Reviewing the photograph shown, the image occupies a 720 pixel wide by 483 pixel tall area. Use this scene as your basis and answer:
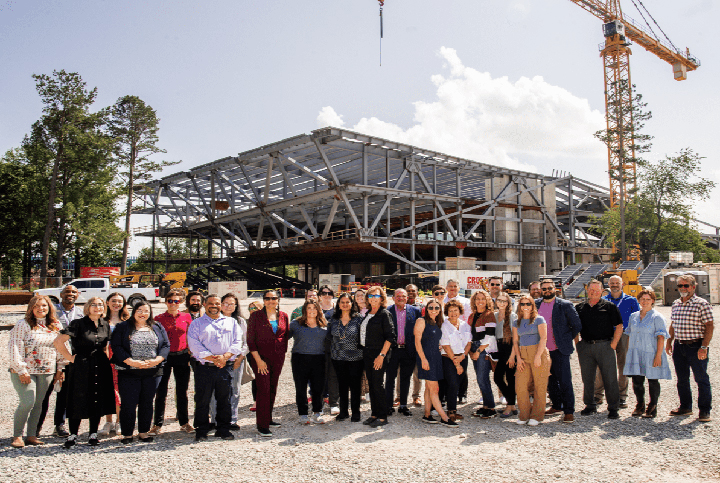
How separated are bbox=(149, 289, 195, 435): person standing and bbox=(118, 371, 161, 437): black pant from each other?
26cm

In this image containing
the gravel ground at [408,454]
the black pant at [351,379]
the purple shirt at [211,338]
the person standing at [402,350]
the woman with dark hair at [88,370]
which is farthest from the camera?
the person standing at [402,350]

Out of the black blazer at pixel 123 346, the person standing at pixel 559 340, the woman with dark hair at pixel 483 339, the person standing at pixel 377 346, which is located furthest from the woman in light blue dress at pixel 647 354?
the black blazer at pixel 123 346

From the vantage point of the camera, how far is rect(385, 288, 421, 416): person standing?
20.3 feet

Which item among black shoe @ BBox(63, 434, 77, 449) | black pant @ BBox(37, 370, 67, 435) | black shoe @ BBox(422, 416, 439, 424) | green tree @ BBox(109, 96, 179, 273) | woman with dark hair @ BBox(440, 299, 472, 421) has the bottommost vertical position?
black shoe @ BBox(422, 416, 439, 424)

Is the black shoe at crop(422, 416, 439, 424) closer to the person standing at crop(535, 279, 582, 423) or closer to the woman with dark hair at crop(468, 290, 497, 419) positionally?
the woman with dark hair at crop(468, 290, 497, 419)

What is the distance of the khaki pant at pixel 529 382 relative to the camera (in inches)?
227

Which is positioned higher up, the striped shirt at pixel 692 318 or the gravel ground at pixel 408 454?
the striped shirt at pixel 692 318

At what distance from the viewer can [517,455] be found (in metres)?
4.77

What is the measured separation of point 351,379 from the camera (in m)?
5.97

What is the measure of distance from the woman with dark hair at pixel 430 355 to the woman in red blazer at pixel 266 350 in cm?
161

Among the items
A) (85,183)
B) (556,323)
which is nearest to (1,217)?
(85,183)

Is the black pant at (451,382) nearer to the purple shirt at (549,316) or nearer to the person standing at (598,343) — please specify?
the purple shirt at (549,316)

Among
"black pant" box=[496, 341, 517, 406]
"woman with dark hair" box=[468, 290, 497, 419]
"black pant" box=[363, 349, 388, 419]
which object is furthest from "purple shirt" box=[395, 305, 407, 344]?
"black pant" box=[496, 341, 517, 406]

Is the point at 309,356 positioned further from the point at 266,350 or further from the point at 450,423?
the point at 450,423
